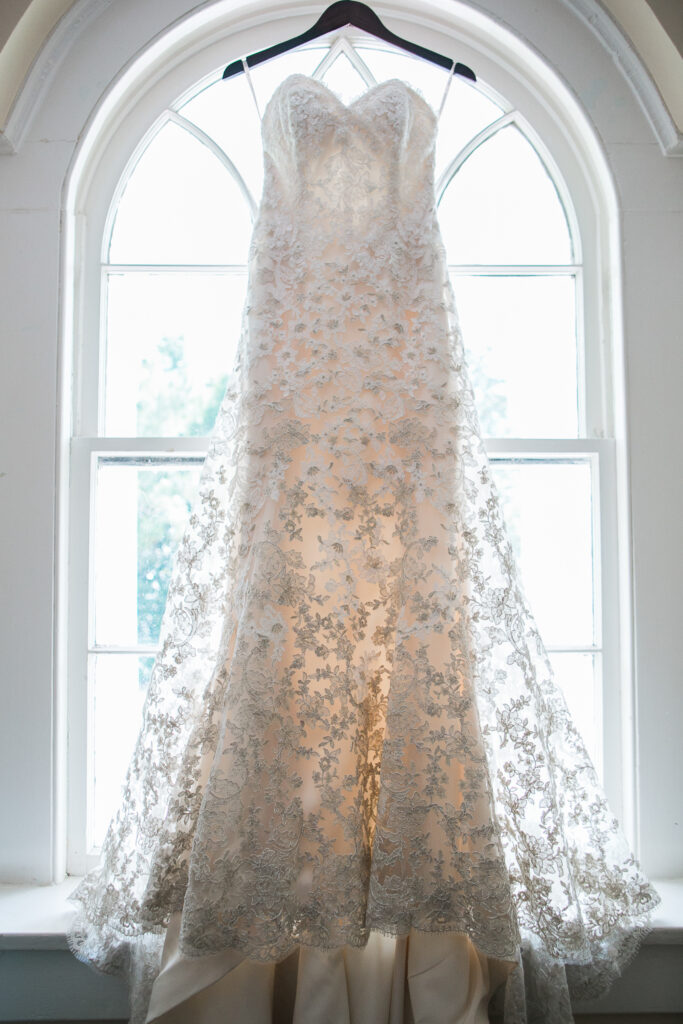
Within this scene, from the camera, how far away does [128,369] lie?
165cm

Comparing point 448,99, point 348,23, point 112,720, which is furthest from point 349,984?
point 448,99

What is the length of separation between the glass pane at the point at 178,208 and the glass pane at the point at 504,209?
19.7 inches

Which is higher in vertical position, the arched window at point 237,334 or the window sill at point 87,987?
the arched window at point 237,334

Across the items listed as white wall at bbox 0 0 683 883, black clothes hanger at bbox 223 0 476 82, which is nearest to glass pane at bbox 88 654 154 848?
white wall at bbox 0 0 683 883

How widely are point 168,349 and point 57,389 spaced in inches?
10.9

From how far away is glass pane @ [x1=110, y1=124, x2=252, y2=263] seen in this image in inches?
65.4

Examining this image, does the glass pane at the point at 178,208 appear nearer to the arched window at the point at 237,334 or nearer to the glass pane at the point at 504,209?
the arched window at the point at 237,334

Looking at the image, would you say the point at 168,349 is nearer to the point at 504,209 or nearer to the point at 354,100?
the point at 354,100

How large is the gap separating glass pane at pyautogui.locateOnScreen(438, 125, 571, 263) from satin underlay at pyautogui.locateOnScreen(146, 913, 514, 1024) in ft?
4.58

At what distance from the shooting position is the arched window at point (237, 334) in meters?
1.60

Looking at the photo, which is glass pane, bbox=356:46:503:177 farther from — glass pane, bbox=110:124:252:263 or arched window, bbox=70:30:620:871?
glass pane, bbox=110:124:252:263

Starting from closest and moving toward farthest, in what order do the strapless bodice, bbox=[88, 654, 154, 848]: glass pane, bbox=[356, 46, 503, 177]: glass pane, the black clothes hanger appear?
the strapless bodice → the black clothes hanger → bbox=[88, 654, 154, 848]: glass pane → bbox=[356, 46, 503, 177]: glass pane

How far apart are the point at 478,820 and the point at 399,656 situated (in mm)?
257

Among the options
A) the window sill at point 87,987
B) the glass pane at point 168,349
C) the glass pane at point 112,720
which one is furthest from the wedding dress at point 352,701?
the glass pane at point 168,349
